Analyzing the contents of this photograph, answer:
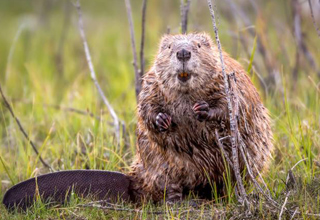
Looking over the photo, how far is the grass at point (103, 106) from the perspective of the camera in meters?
2.60

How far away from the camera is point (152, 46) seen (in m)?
5.79

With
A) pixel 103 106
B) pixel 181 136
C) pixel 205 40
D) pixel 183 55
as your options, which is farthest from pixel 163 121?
pixel 103 106

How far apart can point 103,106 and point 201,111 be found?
2.04 metres

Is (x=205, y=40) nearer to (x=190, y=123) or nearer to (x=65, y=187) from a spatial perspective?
(x=190, y=123)

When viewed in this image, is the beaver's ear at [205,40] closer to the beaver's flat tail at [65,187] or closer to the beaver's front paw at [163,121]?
the beaver's front paw at [163,121]

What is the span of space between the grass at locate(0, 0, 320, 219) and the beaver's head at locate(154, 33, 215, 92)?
1.02 ft

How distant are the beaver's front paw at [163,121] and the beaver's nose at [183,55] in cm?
31

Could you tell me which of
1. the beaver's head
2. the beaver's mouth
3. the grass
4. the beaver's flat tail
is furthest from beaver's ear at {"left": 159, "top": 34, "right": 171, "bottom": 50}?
the beaver's flat tail

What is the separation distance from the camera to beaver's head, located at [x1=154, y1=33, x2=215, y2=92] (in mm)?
2570

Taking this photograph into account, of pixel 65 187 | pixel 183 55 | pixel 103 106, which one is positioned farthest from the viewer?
pixel 103 106

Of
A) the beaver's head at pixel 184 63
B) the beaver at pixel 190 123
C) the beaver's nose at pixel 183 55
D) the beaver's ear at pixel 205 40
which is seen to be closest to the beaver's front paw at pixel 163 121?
the beaver at pixel 190 123

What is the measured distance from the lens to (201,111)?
104 inches

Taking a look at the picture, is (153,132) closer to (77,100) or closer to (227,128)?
(227,128)

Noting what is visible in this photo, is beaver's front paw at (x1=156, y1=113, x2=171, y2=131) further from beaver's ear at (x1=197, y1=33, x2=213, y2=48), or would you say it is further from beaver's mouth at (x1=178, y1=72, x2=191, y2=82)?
beaver's ear at (x1=197, y1=33, x2=213, y2=48)
